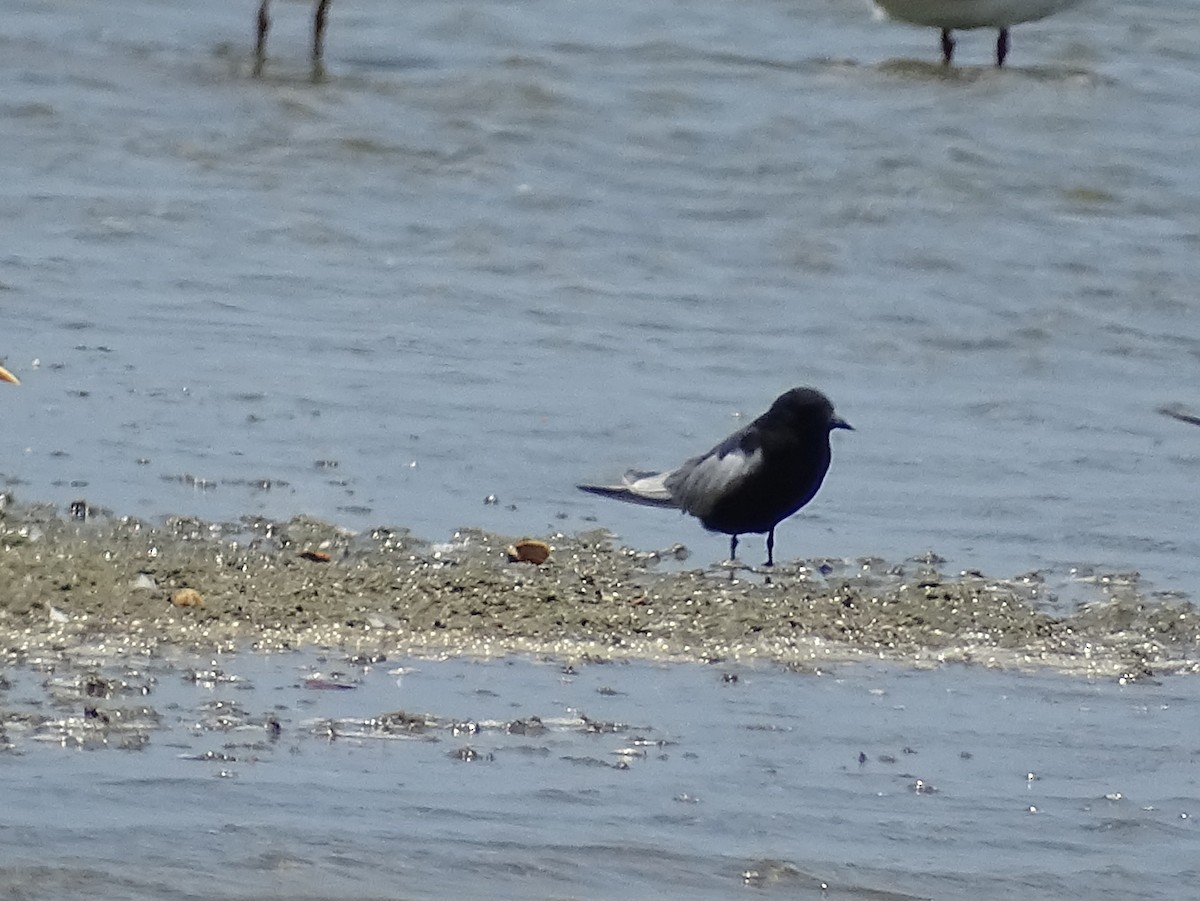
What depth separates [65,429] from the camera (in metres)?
6.16

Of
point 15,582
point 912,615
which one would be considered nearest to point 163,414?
point 15,582

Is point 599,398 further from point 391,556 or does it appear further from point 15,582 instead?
point 15,582

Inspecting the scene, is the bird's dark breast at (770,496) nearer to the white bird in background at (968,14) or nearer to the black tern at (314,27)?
the black tern at (314,27)

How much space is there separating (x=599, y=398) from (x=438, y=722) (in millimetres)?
2709

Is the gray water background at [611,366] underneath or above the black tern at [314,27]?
underneath

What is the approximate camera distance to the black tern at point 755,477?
5684mm

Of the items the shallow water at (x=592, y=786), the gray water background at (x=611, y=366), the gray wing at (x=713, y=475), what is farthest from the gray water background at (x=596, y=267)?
the shallow water at (x=592, y=786)

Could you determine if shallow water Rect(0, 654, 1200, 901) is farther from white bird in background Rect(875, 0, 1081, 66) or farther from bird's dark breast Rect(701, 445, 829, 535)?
white bird in background Rect(875, 0, 1081, 66)

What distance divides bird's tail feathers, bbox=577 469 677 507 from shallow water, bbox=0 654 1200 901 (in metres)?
1.27

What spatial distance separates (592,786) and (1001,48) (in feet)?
30.0

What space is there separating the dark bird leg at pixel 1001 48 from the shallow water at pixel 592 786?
8.26m

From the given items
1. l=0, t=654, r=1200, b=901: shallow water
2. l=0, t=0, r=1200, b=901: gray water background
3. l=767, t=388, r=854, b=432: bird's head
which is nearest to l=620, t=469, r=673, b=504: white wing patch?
l=0, t=0, r=1200, b=901: gray water background

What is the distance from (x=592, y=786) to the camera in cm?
394

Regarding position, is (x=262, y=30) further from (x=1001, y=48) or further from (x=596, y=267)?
(x=596, y=267)
